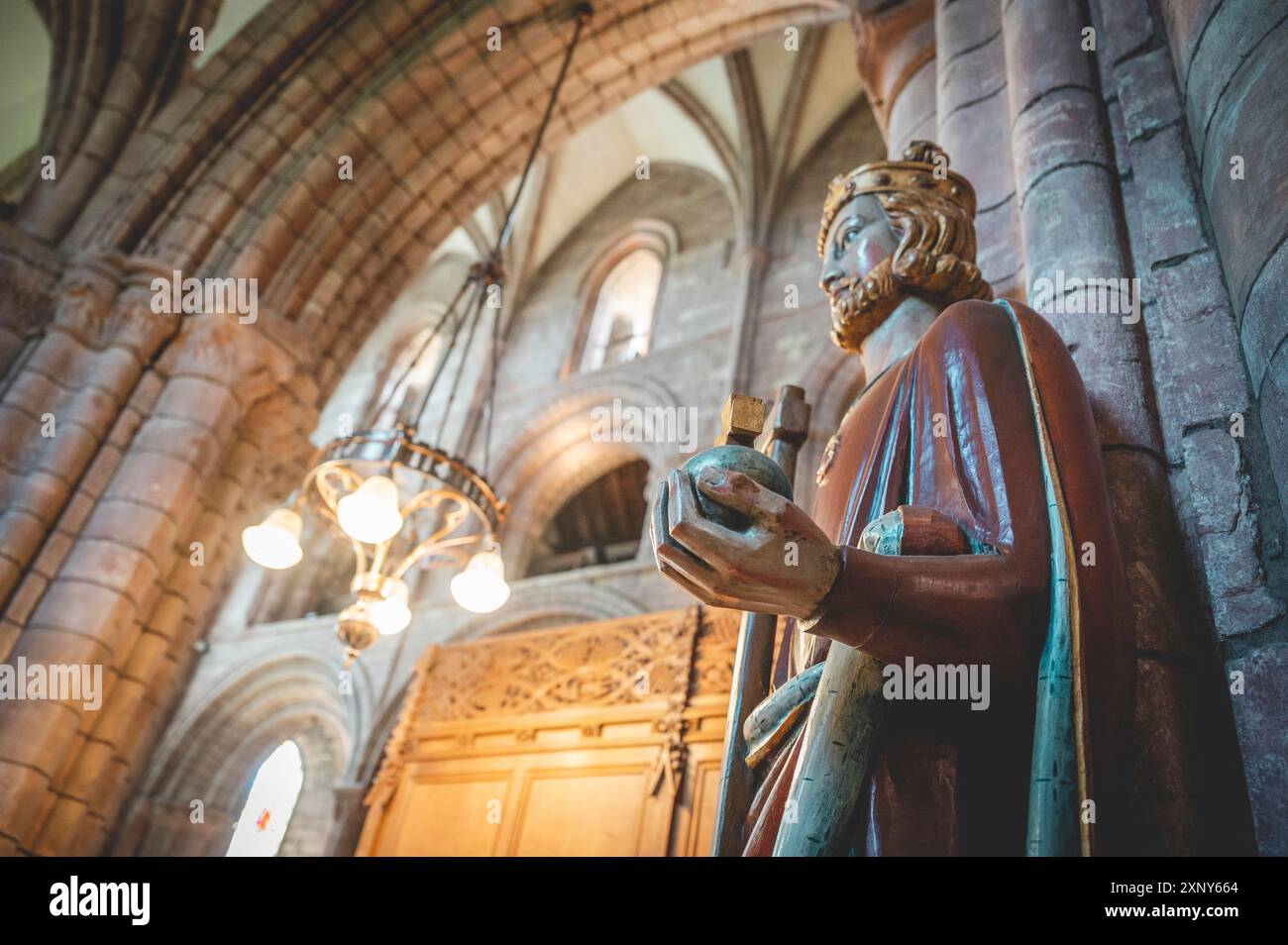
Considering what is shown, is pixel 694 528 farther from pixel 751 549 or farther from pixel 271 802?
pixel 271 802

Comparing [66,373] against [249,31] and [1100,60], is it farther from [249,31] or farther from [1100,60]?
[1100,60]

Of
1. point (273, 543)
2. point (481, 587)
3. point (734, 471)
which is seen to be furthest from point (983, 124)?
point (273, 543)

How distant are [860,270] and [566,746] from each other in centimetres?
462

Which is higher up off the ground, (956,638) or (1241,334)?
(1241,334)

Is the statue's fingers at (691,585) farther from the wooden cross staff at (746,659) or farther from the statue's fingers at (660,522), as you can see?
the wooden cross staff at (746,659)

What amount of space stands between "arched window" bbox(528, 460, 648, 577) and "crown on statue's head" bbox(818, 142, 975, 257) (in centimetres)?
1075

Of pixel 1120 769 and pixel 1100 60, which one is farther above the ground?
pixel 1100 60

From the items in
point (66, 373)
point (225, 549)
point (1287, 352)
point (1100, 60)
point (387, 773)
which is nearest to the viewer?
point (1287, 352)

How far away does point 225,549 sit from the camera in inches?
225

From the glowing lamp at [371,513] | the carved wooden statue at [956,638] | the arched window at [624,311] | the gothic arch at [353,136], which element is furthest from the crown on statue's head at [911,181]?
the arched window at [624,311]

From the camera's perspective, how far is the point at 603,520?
14.3 metres

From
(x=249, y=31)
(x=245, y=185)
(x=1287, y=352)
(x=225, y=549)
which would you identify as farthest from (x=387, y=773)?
(x=1287, y=352)
